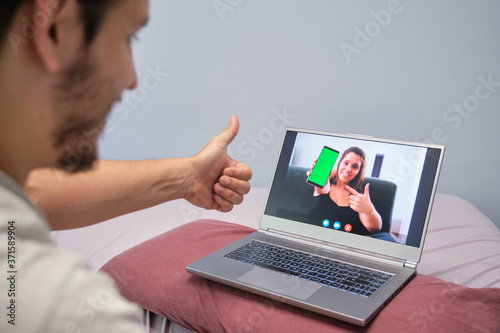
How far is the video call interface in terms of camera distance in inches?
43.4

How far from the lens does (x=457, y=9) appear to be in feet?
5.80

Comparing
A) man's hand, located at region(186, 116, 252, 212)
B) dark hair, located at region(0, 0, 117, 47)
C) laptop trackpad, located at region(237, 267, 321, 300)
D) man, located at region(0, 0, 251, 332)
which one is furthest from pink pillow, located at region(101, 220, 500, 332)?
dark hair, located at region(0, 0, 117, 47)

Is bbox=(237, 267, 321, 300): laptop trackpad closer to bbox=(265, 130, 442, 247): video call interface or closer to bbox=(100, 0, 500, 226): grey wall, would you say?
bbox=(265, 130, 442, 247): video call interface

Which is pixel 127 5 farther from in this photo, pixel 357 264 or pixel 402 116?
pixel 402 116

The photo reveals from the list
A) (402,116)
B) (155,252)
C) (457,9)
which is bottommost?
(155,252)

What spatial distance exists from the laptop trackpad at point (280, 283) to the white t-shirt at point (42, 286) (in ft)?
1.76

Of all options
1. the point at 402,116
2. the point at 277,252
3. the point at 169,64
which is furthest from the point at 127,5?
the point at 169,64

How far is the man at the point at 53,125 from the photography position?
355mm

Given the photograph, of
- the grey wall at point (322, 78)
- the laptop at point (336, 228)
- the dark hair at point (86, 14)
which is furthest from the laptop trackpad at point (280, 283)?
the grey wall at point (322, 78)

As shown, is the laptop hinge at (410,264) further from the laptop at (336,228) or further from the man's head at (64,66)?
the man's head at (64,66)

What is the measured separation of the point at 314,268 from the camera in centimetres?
102

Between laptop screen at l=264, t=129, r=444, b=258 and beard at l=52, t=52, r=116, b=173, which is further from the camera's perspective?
laptop screen at l=264, t=129, r=444, b=258

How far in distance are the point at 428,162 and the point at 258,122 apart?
3.48 ft

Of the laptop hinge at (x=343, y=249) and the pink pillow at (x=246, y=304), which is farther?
the laptop hinge at (x=343, y=249)
